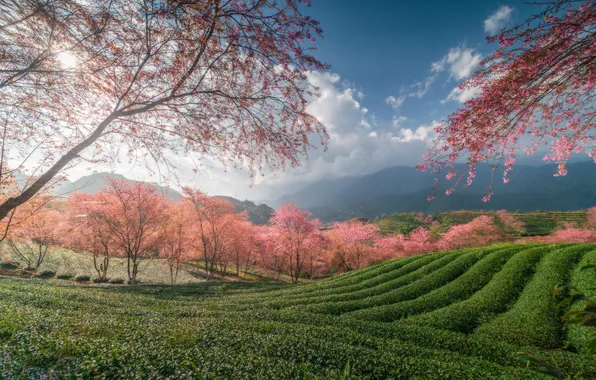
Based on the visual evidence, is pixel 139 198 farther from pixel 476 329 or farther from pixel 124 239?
pixel 476 329

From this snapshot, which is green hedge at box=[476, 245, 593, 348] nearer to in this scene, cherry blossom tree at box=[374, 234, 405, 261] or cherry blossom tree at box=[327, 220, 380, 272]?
cherry blossom tree at box=[327, 220, 380, 272]

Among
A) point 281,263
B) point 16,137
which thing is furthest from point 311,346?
point 281,263

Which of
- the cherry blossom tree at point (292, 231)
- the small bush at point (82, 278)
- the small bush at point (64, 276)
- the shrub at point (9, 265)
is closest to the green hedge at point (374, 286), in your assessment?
the cherry blossom tree at point (292, 231)

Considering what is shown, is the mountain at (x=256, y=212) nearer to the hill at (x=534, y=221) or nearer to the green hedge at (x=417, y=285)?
the hill at (x=534, y=221)

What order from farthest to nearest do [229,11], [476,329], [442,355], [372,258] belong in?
1. [372,258]
2. [476,329]
3. [442,355]
4. [229,11]

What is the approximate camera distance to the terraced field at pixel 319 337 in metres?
4.57

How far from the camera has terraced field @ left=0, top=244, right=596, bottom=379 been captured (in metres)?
4.57

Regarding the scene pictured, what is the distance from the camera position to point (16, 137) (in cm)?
586

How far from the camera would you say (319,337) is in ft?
23.3

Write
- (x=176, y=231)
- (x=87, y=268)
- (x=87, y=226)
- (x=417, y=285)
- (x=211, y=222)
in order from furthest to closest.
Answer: (x=211, y=222), (x=87, y=268), (x=176, y=231), (x=87, y=226), (x=417, y=285)

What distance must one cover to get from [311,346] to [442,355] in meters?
3.82

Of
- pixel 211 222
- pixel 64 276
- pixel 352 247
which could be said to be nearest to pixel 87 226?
pixel 64 276

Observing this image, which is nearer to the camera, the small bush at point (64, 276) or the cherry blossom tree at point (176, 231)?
the small bush at point (64, 276)

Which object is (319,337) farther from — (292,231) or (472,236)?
(472,236)
